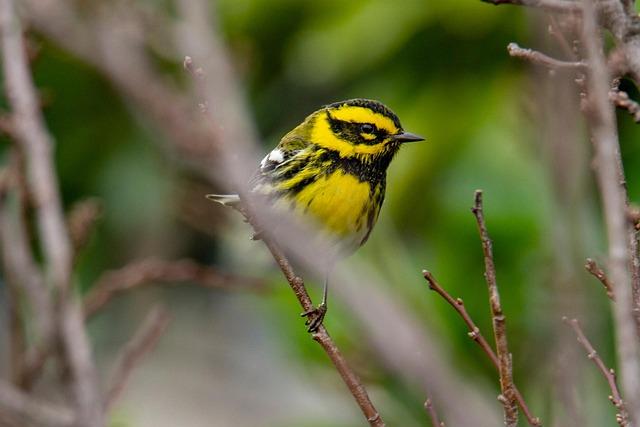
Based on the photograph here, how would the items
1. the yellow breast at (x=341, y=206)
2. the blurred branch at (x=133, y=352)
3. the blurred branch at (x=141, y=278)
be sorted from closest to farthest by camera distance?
the blurred branch at (x=133, y=352)
the blurred branch at (x=141, y=278)
the yellow breast at (x=341, y=206)

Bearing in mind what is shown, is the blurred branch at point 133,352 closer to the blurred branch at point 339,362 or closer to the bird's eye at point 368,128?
the blurred branch at point 339,362

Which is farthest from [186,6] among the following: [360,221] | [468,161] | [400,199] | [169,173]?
[169,173]

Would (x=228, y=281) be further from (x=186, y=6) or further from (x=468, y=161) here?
(x=468, y=161)

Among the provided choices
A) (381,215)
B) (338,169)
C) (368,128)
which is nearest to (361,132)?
(368,128)

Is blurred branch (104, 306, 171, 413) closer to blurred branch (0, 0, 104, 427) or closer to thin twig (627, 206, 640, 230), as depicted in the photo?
blurred branch (0, 0, 104, 427)

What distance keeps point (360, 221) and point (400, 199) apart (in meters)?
2.10

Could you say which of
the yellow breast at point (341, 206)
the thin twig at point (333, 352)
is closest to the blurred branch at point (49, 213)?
the thin twig at point (333, 352)

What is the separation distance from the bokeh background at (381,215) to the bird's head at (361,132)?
257mm

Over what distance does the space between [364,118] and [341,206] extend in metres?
0.25

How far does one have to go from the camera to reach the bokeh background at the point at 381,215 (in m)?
2.51

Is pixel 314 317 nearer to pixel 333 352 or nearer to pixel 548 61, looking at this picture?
pixel 333 352

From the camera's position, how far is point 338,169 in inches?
93.1

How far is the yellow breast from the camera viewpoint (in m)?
2.25

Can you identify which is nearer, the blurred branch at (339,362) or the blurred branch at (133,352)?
the blurred branch at (339,362)
